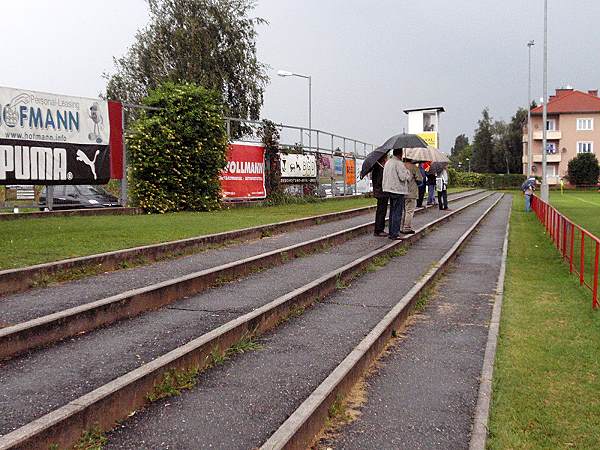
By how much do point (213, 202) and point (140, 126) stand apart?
10.2ft

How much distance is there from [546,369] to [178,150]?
45.7 ft

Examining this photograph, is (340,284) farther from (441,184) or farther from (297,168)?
(297,168)

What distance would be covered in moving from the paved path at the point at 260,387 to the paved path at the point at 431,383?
457 mm

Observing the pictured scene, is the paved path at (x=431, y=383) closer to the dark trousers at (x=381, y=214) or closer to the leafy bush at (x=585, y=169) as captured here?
the dark trousers at (x=381, y=214)

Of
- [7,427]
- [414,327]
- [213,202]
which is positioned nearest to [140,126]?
[213,202]

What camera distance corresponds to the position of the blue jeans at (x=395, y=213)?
13195 millimetres

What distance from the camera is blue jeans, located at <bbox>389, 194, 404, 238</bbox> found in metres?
13.2

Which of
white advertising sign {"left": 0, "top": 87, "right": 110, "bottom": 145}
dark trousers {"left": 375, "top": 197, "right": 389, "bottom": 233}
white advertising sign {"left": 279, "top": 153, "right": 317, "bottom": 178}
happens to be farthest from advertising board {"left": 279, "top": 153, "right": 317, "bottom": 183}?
dark trousers {"left": 375, "top": 197, "right": 389, "bottom": 233}

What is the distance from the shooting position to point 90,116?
1591cm

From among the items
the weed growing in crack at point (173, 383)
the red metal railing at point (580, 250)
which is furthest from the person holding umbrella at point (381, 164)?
the weed growing in crack at point (173, 383)

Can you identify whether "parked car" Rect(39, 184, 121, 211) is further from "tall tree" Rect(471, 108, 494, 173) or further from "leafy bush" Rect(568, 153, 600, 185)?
"tall tree" Rect(471, 108, 494, 173)

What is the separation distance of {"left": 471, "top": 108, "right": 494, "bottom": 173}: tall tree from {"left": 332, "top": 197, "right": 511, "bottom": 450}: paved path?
4434 inches

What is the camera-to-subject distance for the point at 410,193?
1398 centimetres

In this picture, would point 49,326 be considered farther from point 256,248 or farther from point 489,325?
point 256,248
